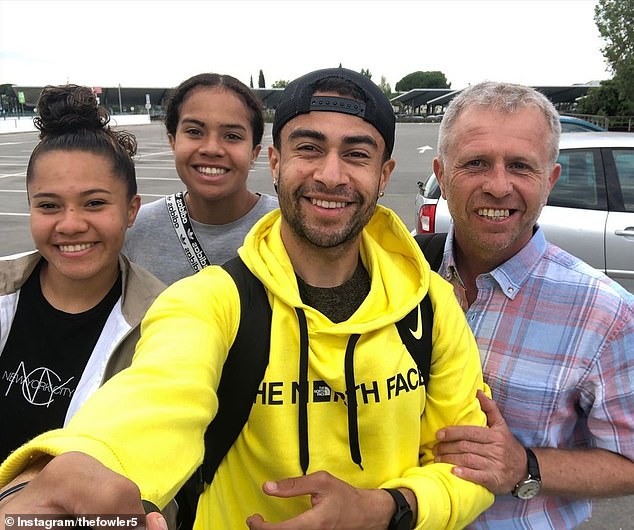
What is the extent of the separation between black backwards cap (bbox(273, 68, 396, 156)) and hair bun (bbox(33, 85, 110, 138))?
0.77 m

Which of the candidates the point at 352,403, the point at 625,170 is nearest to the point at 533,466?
the point at 352,403

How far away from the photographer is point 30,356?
1628 millimetres

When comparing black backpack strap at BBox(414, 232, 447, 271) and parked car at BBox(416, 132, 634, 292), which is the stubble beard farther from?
parked car at BBox(416, 132, 634, 292)

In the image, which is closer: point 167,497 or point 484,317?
point 167,497

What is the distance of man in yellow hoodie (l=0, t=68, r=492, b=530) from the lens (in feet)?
3.09

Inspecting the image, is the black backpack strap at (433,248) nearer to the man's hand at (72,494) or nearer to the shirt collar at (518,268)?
the shirt collar at (518,268)

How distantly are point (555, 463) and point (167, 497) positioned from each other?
1.11m

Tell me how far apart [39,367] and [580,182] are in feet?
14.5

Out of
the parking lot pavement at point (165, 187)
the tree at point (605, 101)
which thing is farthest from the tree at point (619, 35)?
the parking lot pavement at point (165, 187)

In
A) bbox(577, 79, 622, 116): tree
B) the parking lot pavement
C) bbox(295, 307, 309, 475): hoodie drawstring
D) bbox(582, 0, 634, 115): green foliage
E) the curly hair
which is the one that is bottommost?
the parking lot pavement

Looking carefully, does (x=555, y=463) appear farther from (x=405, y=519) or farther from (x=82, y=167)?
(x=82, y=167)

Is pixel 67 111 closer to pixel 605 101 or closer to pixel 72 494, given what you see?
pixel 72 494

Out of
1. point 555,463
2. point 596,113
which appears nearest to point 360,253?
point 555,463

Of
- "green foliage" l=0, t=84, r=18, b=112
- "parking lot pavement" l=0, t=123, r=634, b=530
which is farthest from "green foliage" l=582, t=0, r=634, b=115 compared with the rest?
"green foliage" l=0, t=84, r=18, b=112
